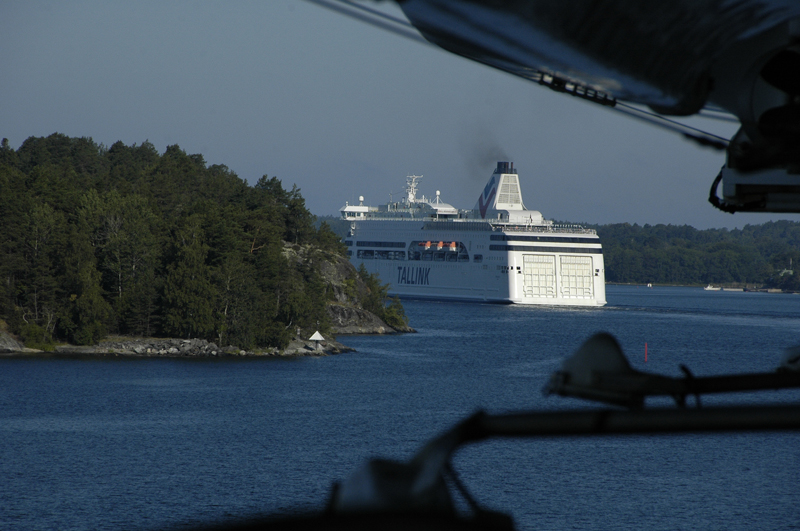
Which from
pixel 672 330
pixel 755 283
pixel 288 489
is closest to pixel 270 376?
pixel 288 489

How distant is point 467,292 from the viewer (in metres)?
68.4

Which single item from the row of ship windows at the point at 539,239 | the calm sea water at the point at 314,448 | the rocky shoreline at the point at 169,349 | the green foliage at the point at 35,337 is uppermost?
the row of ship windows at the point at 539,239

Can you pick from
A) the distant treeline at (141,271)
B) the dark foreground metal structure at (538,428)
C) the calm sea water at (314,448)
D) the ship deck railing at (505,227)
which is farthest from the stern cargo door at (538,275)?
the dark foreground metal structure at (538,428)

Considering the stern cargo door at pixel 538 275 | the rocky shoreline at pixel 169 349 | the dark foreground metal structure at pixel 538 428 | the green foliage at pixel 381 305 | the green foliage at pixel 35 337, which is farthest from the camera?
the stern cargo door at pixel 538 275

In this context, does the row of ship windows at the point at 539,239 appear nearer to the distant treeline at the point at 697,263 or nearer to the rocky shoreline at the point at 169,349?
the rocky shoreline at the point at 169,349

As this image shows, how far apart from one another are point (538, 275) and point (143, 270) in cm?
3199

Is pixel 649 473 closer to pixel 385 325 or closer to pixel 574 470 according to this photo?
pixel 574 470

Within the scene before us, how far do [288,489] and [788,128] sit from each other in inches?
700

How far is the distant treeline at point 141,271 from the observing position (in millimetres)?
41625

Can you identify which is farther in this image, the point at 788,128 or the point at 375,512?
the point at 788,128

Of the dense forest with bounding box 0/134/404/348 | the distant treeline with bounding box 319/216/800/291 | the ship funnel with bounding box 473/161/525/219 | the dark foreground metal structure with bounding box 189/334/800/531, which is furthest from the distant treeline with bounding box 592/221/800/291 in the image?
the dark foreground metal structure with bounding box 189/334/800/531

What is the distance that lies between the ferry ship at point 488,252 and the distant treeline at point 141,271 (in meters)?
19.6

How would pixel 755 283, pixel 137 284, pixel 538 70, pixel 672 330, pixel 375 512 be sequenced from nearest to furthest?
pixel 375 512
pixel 538 70
pixel 137 284
pixel 672 330
pixel 755 283

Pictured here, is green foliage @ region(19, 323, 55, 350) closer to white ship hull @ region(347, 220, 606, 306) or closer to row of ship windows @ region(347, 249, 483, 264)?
white ship hull @ region(347, 220, 606, 306)
